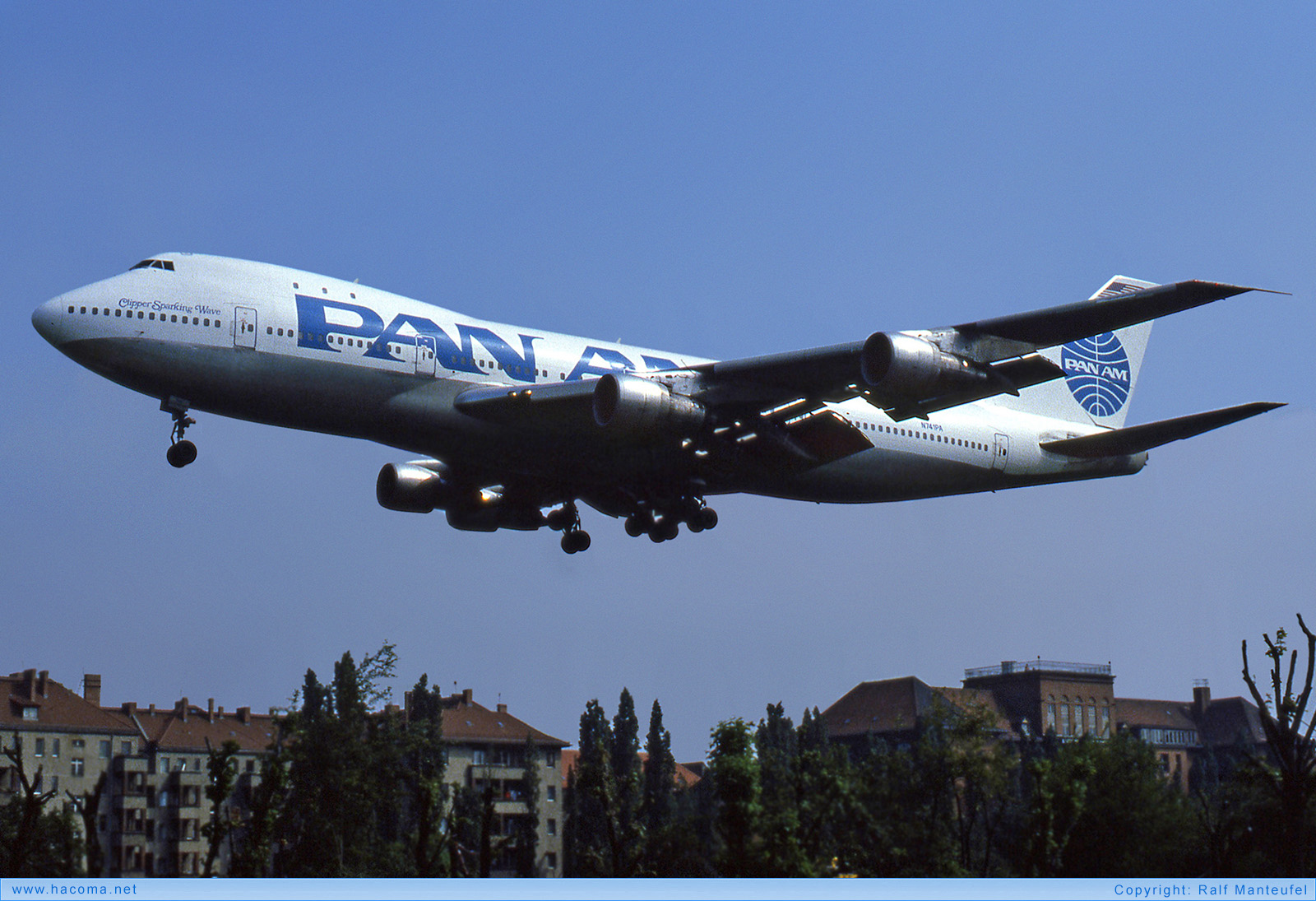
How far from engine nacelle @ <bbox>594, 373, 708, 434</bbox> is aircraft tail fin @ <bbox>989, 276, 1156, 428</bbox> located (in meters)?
16.9

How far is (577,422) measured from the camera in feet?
102

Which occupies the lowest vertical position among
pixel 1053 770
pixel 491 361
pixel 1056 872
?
pixel 1056 872

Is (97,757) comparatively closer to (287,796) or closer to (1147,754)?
(287,796)

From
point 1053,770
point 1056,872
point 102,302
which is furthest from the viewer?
point 1053,770

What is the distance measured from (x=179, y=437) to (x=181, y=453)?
40cm

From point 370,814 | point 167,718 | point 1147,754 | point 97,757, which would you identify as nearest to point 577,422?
point 370,814

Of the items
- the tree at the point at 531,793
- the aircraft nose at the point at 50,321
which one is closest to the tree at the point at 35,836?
the aircraft nose at the point at 50,321

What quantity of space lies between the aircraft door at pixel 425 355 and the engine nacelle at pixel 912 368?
997 centimetres

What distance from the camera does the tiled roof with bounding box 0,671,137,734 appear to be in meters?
75.8

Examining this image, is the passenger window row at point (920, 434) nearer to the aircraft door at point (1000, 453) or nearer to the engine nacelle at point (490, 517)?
the aircraft door at point (1000, 453)

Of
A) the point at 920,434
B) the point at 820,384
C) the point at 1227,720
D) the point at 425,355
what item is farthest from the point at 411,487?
the point at 1227,720

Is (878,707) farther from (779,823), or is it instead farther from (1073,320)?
(1073,320)

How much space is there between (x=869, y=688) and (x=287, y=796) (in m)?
75.5

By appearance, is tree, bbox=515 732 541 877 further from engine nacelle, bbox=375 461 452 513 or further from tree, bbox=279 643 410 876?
engine nacelle, bbox=375 461 452 513
